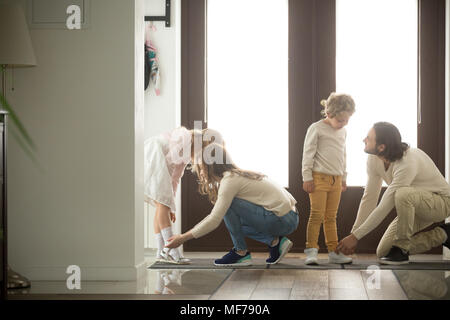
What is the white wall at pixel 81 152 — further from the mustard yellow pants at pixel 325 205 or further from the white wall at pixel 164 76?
the white wall at pixel 164 76

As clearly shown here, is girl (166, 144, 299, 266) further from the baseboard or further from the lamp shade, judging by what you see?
the lamp shade

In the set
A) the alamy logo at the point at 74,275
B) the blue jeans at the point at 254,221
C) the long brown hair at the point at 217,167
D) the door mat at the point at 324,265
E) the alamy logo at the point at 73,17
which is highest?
the alamy logo at the point at 73,17

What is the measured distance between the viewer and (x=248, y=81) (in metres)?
4.25

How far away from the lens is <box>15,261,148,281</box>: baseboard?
9.21 ft

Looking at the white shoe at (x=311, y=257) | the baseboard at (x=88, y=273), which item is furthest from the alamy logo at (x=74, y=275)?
the white shoe at (x=311, y=257)

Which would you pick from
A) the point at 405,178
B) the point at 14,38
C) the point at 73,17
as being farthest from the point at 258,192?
the point at 14,38

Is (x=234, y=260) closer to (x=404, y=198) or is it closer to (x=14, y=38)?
(x=404, y=198)

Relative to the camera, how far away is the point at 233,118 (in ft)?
14.0

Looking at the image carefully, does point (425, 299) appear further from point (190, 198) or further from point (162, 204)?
point (190, 198)

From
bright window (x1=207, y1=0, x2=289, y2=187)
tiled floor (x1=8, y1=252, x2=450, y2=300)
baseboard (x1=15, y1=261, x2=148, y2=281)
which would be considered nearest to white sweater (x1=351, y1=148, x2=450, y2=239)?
tiled floor (x1=8, y1=252, x2=450, y2=300)

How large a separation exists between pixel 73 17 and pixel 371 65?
6.93 ft

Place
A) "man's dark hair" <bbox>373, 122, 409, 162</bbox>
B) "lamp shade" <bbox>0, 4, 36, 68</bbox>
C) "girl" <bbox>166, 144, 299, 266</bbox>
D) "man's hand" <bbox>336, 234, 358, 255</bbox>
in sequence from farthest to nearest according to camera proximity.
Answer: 1. "man's dark hair" <bbox>373, 122, 409, 162</bbox>
2. "girl" <bbox>166, 144, 299, 266</bbox>
3. "man's hand" <bbox>336, 234, 358, 255</bbox>
4. "lamp shade" <bbox>0, 4, 36, 68</bbox>

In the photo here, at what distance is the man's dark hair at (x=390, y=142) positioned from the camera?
10.8 ft

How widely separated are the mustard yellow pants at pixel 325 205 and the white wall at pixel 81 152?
107 centimetres
